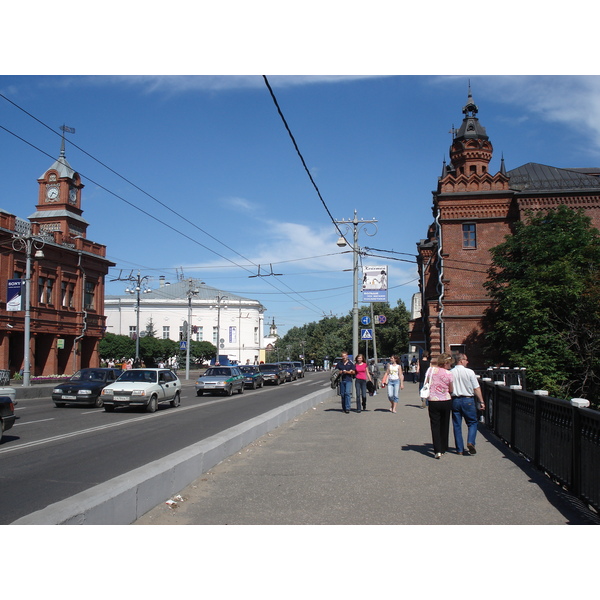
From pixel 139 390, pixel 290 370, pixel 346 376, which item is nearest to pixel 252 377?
pixel 290 370

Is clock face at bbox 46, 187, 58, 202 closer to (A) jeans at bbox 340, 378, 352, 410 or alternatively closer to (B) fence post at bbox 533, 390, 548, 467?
(A) jeans at bbox 340, 378, 352, 410

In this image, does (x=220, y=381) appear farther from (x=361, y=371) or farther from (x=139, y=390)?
(x=361, y=371)

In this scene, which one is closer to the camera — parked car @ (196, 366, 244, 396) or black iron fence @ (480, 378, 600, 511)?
black iron fence @ (480, 378, 600, 511)

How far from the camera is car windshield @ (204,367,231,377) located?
3162cm

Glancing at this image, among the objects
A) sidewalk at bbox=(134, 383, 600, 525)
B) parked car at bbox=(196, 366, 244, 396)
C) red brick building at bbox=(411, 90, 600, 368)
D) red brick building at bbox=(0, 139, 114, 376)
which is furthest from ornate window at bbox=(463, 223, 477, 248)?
sidewalk at bbox=(134, 383, 600, 525)

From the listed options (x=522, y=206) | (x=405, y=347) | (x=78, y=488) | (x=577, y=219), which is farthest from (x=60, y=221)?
(x=405, y=347)

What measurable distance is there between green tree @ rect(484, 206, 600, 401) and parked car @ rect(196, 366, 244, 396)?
1396 cm

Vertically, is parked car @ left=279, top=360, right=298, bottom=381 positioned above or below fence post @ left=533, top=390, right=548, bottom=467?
below

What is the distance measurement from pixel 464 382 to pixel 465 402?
34cm

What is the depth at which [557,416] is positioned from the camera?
805 centimetres

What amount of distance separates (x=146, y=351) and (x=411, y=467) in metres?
62.4

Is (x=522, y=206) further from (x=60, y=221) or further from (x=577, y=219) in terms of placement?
(x=60, y=221)

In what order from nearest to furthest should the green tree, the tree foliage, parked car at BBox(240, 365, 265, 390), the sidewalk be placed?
the sidewalk, the green tree, parked car at BBox(240, 365, 265, 390), the tree foliage

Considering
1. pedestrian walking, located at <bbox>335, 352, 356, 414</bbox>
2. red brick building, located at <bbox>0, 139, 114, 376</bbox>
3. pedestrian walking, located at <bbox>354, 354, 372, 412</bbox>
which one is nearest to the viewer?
pedestrian walking, located at <bbox>335, 352, 356, 414</bbox>
